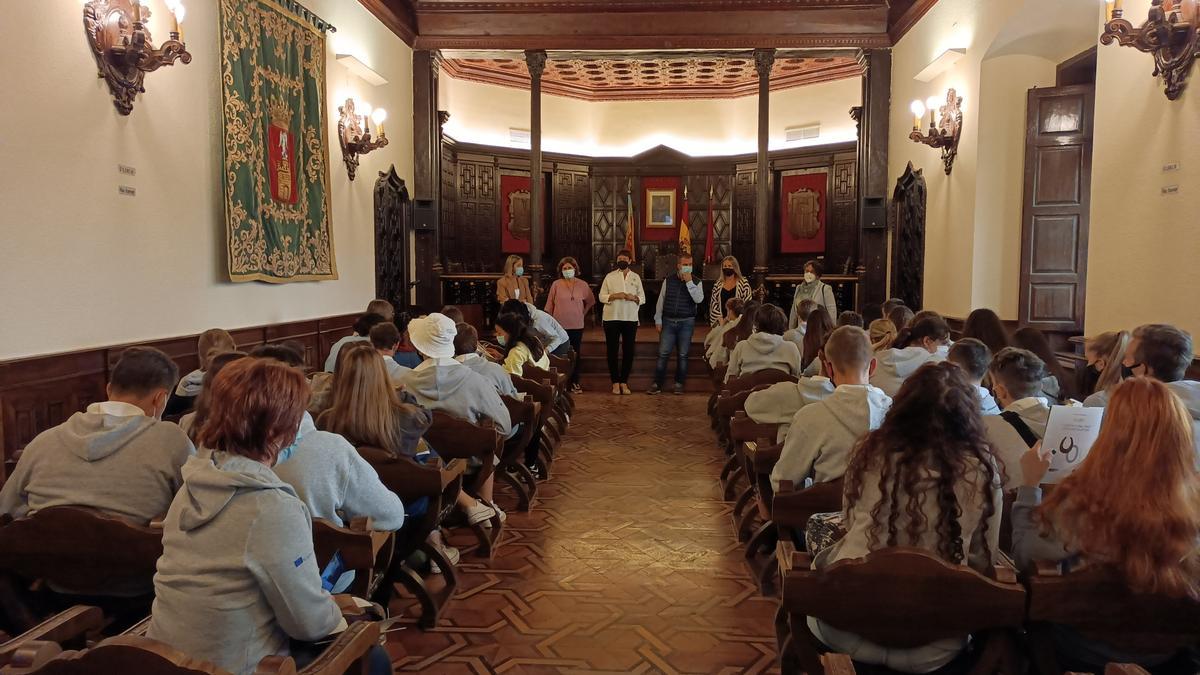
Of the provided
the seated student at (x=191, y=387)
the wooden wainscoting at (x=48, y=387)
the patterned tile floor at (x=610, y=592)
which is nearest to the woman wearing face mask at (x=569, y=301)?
the patterned tile floor at (x=610, y=592)

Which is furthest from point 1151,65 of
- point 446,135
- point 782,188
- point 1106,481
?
point 446,135

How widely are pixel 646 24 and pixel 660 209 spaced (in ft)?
15.2

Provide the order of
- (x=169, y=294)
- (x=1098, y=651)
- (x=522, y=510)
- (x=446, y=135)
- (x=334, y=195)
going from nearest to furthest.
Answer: (x=1098, y=651) < (x=522, y=510) < (x=169, y=294) < (x=334, y=195) < (x=446, y=135)

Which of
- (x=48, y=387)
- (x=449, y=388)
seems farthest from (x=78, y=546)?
(x=48, y=387)

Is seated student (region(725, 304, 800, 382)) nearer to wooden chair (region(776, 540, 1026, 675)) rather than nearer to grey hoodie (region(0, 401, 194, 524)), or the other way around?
wooden chair (region(776, 540, 1026, 675))

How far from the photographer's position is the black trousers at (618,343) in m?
9.29

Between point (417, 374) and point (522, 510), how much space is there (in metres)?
1.19

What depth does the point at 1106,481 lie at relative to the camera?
1.86m

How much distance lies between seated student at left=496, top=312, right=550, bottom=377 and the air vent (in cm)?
874

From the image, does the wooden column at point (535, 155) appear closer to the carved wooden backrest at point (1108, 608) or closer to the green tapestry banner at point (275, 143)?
the green tapestry banner at point (275, 143)

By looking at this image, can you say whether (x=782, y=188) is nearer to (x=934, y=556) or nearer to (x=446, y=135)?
(x=446, y=135)

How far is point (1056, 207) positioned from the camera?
7094mm

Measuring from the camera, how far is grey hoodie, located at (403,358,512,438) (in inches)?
162

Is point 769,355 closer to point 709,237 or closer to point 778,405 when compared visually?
point 778,405
